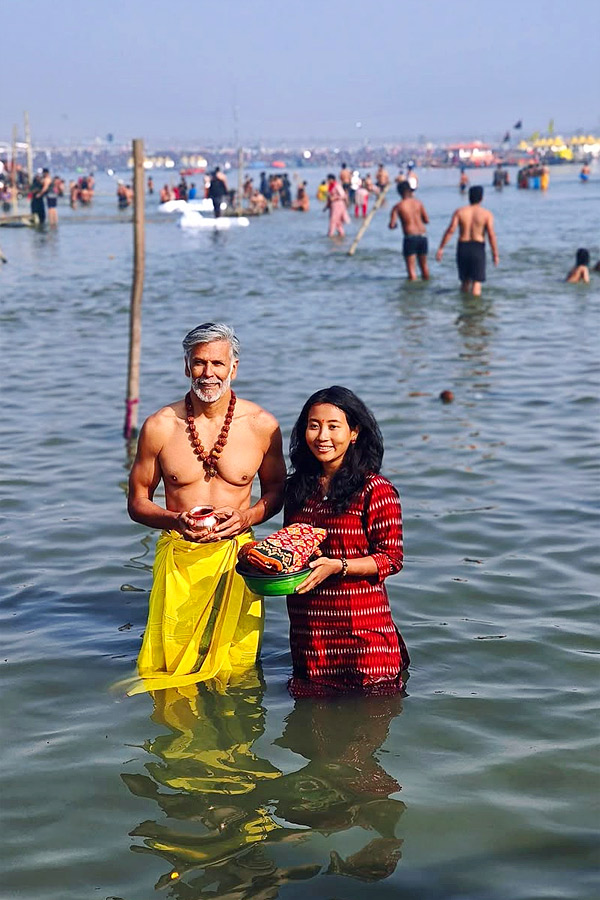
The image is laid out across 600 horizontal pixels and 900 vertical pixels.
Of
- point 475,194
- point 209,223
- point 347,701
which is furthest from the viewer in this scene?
point 209,223

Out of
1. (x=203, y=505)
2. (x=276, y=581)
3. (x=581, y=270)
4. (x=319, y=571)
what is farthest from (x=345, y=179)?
(x=276, y=581)

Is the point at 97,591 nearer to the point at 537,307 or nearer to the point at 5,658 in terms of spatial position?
the point at 5,658

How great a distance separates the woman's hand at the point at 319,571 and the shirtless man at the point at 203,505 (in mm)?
527

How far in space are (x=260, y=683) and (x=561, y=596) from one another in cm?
214

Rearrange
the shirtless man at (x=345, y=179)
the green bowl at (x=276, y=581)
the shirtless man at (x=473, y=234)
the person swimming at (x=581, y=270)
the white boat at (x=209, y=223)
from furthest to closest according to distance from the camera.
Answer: the shirtless man at (x=345, y=179) < the white boat at (x=209, y=223) < the person swimming at (x=581, y=270) < the shirtless man at (x=473, y=234) < the green bowl at (x=276, y=581)

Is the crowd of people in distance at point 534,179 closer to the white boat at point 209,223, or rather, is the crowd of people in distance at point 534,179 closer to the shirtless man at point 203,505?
the white boat at point 209,223

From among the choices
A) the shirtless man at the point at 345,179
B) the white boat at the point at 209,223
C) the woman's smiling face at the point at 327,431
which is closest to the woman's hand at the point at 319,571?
the woman's smiling face at the point at 327,431

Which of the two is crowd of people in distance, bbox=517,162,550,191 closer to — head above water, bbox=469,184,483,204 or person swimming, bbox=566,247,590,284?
person swimming, bbox=566,247,590,284

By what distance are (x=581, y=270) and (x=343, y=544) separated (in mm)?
17187

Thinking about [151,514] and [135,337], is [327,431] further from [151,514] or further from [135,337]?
[135,337]

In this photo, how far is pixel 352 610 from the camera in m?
4.92

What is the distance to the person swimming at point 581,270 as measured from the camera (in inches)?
818

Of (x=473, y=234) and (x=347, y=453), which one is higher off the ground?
(x=473, y=234)

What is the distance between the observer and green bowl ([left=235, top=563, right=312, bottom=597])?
14.7ft
